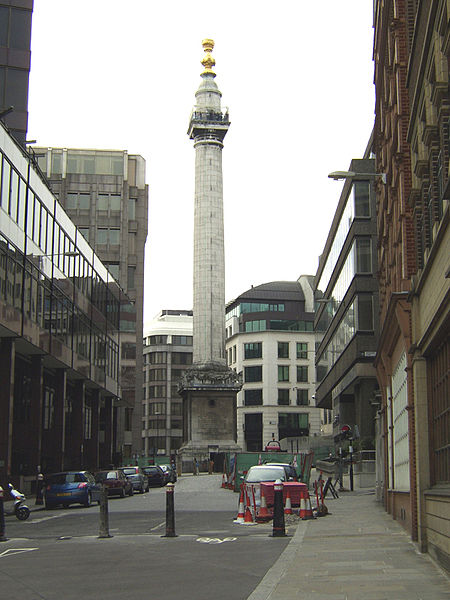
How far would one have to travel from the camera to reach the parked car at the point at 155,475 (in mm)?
55162

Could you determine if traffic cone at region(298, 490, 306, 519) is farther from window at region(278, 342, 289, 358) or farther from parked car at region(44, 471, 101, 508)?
window at region(278, 342, 289, 358)

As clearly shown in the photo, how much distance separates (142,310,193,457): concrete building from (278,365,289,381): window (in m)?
19.5

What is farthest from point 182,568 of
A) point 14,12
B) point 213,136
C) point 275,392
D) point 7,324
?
point 275,392

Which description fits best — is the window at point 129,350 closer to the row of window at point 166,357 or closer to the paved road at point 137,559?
the row of window at point 166,357

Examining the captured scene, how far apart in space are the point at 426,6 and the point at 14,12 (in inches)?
1761

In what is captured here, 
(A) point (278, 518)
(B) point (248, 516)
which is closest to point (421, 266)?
(A) point (278, 518)

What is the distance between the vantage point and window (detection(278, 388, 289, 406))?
4968 inches

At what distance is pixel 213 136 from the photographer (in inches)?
3489

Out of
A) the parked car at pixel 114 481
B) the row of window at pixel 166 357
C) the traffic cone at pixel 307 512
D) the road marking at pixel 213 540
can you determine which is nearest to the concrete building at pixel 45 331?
the parked car at pixel 114 481

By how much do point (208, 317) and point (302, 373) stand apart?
4702cm

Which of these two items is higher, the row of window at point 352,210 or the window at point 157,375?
the row of window at point 352,210

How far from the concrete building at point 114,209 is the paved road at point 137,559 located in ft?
228

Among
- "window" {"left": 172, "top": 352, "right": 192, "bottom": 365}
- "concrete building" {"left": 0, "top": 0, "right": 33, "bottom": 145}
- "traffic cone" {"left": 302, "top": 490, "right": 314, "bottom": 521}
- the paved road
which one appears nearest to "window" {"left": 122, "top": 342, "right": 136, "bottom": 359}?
"concrete building" {"left": 0, "top": 0, "right": 33, "bottom": 145}

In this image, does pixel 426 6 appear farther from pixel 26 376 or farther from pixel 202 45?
pixel 202 45
